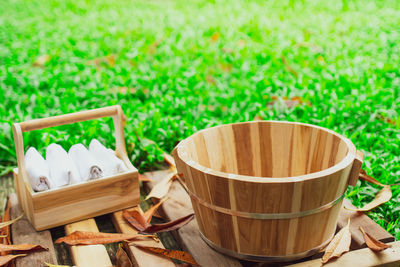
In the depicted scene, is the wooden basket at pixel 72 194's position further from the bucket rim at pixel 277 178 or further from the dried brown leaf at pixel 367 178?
the dried brown leaf at pixel 367 178

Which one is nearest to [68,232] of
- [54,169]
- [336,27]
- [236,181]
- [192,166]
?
[54,169]

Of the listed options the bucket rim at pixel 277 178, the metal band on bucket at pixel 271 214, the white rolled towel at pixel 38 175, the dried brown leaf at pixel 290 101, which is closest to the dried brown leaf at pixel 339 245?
the metal band on bucket at pixel 271 214

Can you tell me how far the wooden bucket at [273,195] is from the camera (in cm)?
149

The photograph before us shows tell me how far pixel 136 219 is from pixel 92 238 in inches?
9.1

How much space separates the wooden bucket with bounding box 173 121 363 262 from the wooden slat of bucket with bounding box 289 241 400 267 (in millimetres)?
59

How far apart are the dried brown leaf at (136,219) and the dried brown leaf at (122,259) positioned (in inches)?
6.7

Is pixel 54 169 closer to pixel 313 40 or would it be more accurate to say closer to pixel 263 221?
pixel 263 221

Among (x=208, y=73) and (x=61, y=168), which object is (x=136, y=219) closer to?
(x=61, y=168)

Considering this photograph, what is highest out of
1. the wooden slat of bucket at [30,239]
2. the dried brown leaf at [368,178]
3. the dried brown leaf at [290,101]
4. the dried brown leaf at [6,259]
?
the dried brown leaf at [290,101]

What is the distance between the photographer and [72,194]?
6.45 feet

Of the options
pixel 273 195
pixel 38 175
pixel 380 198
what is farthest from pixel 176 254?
pixel 380 198

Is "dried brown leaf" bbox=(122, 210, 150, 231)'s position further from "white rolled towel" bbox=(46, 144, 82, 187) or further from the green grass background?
the green grass background

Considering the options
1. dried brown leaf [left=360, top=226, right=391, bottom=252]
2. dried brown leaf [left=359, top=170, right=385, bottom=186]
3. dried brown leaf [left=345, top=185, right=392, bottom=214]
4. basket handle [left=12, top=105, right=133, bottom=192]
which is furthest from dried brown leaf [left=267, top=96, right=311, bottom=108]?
dried brown leaf [left=360, top=226, right=391, bottom=252]

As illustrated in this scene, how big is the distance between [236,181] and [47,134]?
1663mm
